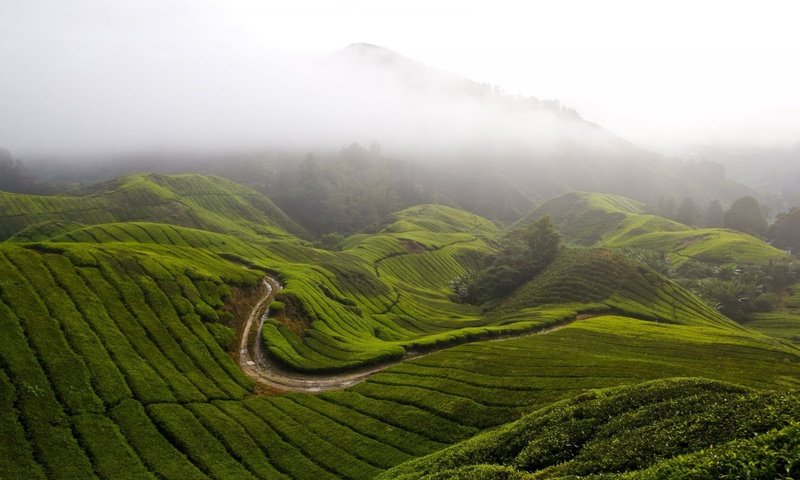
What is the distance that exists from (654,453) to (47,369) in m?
46.2

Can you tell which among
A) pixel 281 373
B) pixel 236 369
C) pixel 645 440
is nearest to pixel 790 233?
pixel 645 440

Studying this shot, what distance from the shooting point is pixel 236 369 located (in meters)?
51.6

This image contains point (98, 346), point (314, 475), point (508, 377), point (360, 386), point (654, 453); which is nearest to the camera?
point (654, 453)

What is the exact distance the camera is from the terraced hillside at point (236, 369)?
35594 mm

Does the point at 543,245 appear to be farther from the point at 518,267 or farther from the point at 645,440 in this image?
the point at 645,440

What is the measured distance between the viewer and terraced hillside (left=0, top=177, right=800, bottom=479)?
35594mm

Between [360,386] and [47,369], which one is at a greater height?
[47,369]

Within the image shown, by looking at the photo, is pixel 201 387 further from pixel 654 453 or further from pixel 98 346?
pixel 654 453

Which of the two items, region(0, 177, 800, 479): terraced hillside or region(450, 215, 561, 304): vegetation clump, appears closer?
region(0, 177, 800, 479): terraced hillside

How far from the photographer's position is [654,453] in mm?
23297

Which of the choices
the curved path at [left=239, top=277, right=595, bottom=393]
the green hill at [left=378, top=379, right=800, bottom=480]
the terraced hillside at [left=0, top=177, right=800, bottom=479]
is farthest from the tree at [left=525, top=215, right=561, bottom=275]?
the green hill at [left=378, top=379, right=800, bottom=480]

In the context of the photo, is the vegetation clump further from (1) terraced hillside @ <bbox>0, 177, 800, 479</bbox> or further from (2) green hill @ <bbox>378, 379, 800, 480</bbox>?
(2) green hill @ <bbox>378, 379, 800, 480</bbox>

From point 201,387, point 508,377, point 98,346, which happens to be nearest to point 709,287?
point 508,377

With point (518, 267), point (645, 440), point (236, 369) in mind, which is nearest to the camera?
point (645, 440)
